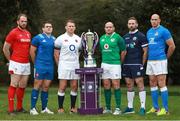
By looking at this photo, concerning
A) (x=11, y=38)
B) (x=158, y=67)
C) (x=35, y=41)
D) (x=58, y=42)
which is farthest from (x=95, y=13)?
(x=158, y=67)

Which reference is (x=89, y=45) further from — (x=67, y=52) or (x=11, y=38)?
(x=11, y=38)

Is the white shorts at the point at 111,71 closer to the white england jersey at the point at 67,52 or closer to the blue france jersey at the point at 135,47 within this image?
the blue france jersey at the point at 135,47

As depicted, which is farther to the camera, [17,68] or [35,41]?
[35,41]

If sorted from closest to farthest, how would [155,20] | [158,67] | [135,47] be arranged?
[158,67]
[155,20]
[135,47]

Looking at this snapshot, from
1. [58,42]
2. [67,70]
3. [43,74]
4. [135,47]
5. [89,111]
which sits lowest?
[89,111]

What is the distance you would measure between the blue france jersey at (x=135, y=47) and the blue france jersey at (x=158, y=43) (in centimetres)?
20

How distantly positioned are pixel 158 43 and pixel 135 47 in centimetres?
59

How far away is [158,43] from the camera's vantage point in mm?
11961

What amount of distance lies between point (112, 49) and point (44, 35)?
1789 millimetres

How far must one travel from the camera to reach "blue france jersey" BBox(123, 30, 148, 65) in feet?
39.7

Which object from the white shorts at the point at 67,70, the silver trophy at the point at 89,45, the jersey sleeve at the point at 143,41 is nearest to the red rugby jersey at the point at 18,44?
the white shorts at the point at 67,70

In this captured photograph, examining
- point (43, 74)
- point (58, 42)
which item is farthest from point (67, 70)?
point (58, 42)


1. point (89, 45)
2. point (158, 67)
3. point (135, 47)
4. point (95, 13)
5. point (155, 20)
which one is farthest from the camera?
point (95, 13)

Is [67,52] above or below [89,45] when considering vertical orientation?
below
